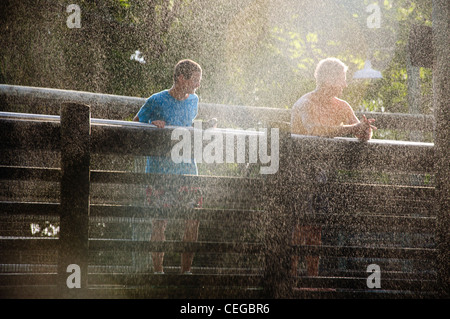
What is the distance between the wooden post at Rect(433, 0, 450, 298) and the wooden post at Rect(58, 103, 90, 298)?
2.56 m

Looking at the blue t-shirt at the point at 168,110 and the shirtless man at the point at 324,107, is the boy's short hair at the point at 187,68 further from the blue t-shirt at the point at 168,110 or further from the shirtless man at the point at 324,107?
the shirtless man at the point at 324,107

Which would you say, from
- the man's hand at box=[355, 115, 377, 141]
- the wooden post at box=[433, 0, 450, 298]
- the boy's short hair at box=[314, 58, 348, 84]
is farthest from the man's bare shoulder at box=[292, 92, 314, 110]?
the wooden post at box=[433, 0, 450, 298]

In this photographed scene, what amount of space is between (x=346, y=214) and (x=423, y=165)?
0.76 metres

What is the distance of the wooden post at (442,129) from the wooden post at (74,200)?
2556mm

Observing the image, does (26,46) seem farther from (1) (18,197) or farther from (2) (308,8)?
(2) (308,8)

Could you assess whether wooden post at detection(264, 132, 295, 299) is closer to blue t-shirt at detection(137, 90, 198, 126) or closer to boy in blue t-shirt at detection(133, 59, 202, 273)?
boy in blue t-shirt at detection(133, 59, 202, 273)

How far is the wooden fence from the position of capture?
3.35m

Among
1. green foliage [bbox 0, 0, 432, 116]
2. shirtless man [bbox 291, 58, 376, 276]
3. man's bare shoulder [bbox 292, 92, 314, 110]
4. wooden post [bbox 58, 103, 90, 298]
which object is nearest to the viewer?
wooden post [bbox 58, 103, 90, 298]

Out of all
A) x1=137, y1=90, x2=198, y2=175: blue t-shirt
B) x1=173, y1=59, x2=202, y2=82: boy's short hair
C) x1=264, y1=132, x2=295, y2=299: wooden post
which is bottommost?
x1=264, y1=132, x2=295, y2=299: wooden post

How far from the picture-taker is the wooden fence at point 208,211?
11.0 feet

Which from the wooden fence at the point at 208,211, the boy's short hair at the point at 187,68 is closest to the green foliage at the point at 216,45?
the boy's short hair at the point at 187,68

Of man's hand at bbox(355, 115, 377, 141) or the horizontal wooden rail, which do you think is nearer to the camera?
man's hand at bbox(355, 115, 377, 141)

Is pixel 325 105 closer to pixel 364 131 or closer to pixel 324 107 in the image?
pixel 324 107
